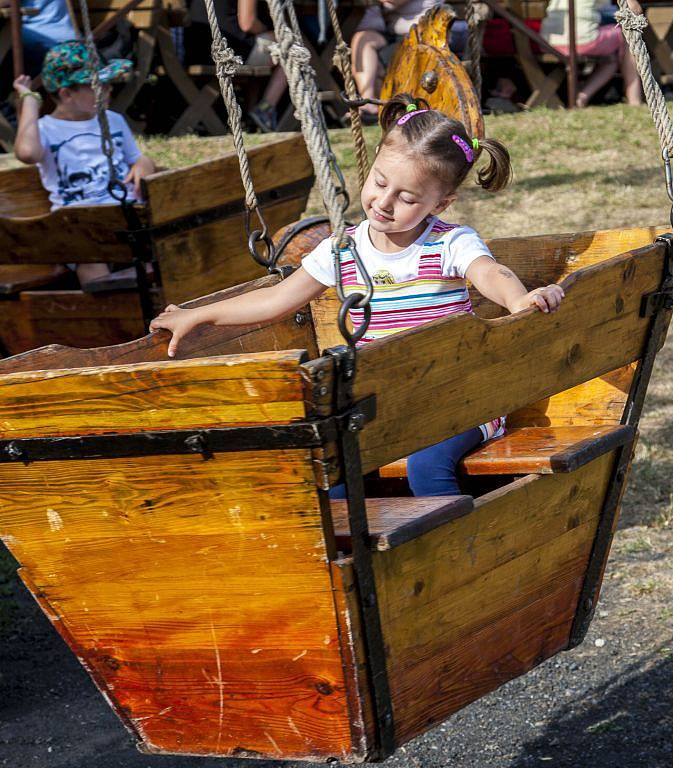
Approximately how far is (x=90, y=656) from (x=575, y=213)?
6.36 metres

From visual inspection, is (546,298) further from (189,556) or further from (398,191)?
(189,556)

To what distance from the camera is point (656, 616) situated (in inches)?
166

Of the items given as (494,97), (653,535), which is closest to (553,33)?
(494,97)

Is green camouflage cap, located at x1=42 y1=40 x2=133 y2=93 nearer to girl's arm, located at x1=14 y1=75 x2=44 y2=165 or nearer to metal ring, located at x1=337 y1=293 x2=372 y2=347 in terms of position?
girl's arm, located at x1=14 y1=75 x2=44 y2=165

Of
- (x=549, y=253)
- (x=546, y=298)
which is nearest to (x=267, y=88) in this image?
(x=549, y=253)

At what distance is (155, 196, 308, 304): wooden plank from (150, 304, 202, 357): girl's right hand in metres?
2.35

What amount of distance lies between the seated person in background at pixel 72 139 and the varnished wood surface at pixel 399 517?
3.87 metres

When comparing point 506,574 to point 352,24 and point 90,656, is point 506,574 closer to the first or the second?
point 90,656

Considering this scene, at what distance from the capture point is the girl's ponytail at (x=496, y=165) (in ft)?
9.74

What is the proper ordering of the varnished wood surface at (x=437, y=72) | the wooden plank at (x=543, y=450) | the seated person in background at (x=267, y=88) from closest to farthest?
the wooden plank at (x=543, y=450) < the varnished wood surface at (x=437, y=72) < the seated person in background at (x=267, y=88)

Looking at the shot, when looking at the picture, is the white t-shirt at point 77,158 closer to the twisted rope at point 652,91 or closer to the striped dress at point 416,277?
the striped dress at point 416,277

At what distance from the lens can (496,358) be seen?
2.47m

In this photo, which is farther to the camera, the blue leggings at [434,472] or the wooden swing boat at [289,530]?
the blue leggings at [434,472]

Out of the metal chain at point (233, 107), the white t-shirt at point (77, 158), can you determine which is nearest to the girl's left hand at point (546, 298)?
the metal chain at point (233, 107)
